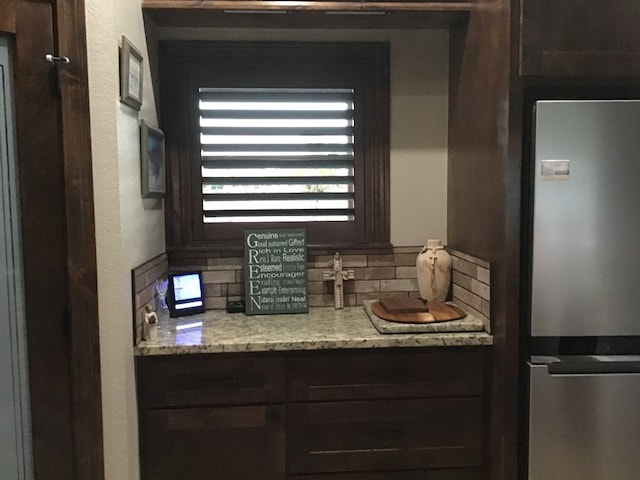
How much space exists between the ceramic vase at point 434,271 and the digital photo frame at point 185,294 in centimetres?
93

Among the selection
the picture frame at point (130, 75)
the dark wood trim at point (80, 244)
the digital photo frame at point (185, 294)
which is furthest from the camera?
the digital photo frame at point (185, 294)

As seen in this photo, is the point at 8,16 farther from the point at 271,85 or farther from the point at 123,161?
the point at 271,85

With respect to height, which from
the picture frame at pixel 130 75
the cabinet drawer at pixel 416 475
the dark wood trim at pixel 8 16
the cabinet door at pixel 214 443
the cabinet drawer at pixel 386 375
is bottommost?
the cabinet drawer at pixel 416 475

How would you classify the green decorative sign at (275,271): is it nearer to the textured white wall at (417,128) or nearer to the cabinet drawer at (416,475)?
the textured white wall at (417,128)

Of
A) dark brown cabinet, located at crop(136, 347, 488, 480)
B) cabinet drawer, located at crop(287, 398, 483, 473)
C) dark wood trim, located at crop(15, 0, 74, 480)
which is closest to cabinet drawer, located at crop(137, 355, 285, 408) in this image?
dark brown cabinet, located at crop(136, 347, 488, 480)

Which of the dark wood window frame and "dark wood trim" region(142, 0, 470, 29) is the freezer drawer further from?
"dark wood trim" region(142, 0, 470, 29)

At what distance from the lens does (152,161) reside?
221 centimetres

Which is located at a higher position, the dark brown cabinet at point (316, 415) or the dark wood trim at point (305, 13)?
the dark wood trim at point (305, 13)

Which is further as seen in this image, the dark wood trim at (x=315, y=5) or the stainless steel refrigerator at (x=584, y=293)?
the dark wood trim at (x=315, y=5)

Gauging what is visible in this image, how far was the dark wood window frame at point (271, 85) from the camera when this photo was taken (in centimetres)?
249

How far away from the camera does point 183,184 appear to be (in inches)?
99.0

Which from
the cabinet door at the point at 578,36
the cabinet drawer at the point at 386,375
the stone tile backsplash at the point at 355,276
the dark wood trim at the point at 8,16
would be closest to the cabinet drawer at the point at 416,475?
the cabinet drawer at the point at 386,375

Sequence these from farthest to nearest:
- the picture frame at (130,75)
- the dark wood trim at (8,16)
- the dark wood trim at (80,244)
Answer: the picture frame at (130,75), the dark wood trim at (80,244), the dark wood trim at (8,16)

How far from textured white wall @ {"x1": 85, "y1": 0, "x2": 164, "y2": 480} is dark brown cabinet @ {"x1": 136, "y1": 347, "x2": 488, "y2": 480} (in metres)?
0.12
